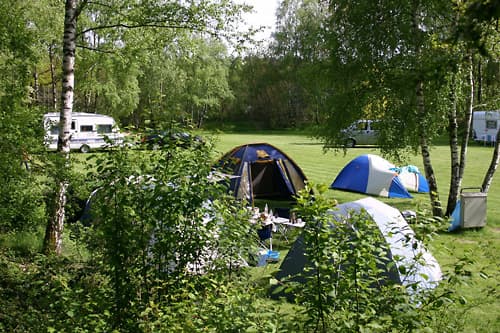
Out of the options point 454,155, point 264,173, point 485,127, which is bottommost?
point 264,173

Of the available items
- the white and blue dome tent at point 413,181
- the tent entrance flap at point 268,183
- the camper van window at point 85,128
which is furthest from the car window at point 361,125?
the camper van window at point 85,128

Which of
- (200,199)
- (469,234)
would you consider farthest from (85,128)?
(200,199)

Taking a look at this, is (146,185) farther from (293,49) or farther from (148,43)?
(293,49)

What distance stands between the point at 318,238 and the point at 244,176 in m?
7.37

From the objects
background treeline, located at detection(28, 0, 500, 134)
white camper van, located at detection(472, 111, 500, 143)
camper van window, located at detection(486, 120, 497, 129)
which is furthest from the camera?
camper van window, located at detection(486, 120, 497, 129)

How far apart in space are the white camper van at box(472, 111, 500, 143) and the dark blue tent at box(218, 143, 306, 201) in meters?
19.5

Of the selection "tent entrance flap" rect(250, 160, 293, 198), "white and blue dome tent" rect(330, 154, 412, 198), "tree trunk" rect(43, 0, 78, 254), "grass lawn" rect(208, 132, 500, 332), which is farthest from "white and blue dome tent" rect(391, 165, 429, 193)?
"tree trunk" rect(43, 0, 78, 254)

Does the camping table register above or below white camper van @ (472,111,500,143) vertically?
below

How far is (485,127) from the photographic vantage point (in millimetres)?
28422

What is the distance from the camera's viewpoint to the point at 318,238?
2846 mm

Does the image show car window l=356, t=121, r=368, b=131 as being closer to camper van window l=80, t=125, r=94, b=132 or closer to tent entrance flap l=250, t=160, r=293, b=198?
tent entrance flap l=250, t=160, r=293, b=198

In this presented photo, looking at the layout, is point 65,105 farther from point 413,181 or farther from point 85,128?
point 85,128

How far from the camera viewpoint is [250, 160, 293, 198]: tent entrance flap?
473 inches

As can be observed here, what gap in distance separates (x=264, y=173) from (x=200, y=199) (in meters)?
9.07
